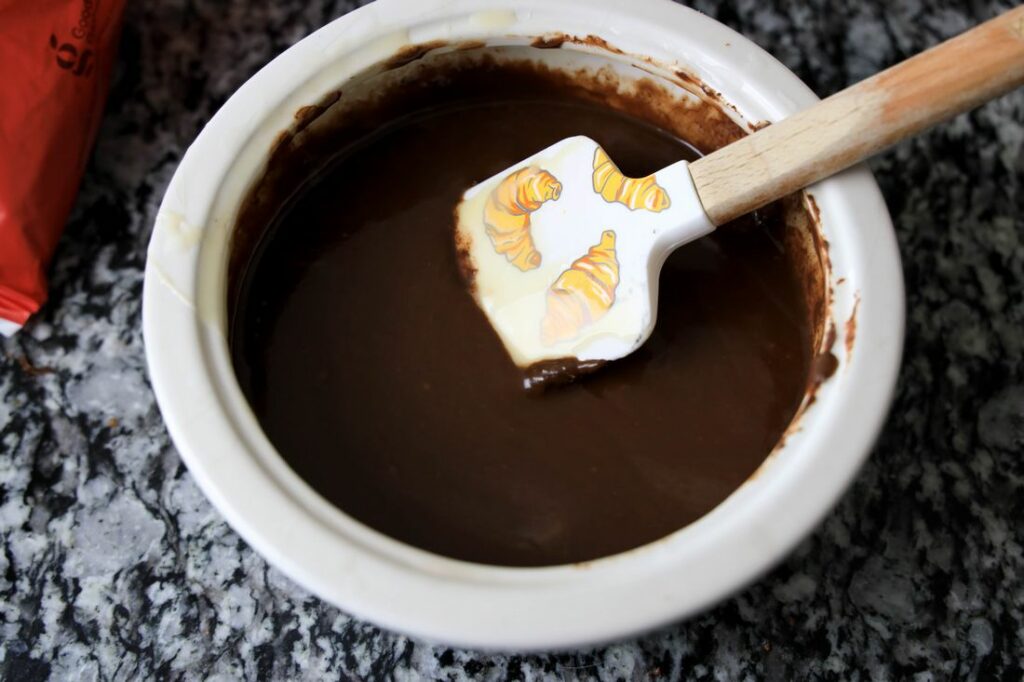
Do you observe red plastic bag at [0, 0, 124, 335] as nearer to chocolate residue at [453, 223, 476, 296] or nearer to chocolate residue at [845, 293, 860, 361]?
chocolate residue at [453, 223, 476, 296]

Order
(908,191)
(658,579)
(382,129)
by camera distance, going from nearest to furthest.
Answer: (658,579) → (382,129) → (908,191)

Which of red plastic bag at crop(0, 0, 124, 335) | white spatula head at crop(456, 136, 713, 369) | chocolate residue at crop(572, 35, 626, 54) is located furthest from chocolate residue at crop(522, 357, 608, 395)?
red plastic bag at crop(0, 0, 124, 335)

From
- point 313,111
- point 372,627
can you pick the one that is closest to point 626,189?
point 313,111

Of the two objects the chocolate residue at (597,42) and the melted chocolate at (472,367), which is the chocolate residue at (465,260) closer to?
the melted chocolate at (472,367)

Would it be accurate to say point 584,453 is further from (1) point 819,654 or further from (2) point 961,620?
(2) point 961,620

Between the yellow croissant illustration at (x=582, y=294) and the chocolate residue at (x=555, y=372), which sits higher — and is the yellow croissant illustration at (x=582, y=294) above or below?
above

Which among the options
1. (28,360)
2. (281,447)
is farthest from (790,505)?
(28,360)

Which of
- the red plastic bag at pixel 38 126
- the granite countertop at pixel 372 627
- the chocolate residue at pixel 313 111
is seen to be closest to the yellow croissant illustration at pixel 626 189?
the chocolate residue at pixel 313 111
